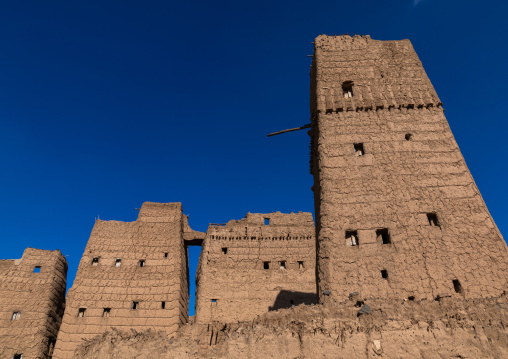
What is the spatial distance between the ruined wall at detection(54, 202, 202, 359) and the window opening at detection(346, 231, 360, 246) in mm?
12753

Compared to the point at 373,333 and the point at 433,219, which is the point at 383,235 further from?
the point at 373,333

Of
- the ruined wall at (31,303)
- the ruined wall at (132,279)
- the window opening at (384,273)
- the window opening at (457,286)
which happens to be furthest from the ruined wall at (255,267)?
the window opening at (457,286)

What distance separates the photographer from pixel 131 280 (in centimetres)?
2077

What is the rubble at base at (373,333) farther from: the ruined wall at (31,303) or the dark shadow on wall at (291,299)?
the ruined wall at (31,303)

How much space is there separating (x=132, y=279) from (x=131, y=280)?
7 centimetres

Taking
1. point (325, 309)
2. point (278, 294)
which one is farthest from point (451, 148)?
point (278, 294)

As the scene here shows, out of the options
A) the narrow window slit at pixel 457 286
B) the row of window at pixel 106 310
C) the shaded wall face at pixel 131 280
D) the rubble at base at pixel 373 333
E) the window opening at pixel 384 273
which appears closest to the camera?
the rubble at base at pixel 373 333

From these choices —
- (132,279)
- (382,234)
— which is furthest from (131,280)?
(382,234)

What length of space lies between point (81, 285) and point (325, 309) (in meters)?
16.1

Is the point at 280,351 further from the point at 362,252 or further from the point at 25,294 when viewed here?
the point at 25,294

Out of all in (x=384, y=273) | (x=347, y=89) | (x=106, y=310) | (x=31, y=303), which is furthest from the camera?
(x=106, y=310)

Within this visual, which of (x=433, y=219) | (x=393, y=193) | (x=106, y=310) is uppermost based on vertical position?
(x=393, y=193)

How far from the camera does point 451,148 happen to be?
1201 centimetres

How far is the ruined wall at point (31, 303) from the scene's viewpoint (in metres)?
17.8
